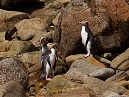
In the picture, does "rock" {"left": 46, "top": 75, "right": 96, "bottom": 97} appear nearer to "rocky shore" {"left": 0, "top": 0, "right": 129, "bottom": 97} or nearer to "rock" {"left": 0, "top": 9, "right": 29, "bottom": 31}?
"rocky shore" {"left": 0, "top": 0, "right": 129, "bottom": 97}

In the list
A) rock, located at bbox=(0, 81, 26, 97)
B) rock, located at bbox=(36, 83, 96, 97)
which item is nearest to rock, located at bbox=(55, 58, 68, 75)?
rock, located at bbox=(36, 83, 96, 97)

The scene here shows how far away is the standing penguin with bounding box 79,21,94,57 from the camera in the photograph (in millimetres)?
15195

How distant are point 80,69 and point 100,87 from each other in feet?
8.43

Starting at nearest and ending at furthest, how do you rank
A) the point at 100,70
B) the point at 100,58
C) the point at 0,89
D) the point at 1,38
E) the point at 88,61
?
the point at 0,89 → the point at 100,70 → the point at 88,61 → the point at 100,58 → the point at 1,38

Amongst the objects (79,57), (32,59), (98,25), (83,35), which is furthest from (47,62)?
(98,25)

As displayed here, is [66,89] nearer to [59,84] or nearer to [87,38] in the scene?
[59,84]

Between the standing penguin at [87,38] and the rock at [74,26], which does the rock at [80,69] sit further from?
the rock at [74,26]

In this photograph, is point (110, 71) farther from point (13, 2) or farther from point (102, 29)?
point (13, 2)

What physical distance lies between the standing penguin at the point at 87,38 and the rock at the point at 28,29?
575cm

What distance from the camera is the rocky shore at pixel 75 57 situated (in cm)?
1038

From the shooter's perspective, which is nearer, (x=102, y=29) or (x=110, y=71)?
(x=110, y=71)

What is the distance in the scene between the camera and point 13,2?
27469mm

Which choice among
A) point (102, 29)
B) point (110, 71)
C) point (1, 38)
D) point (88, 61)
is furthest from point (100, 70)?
point (1, 38)

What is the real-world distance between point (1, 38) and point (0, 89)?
1310cm
